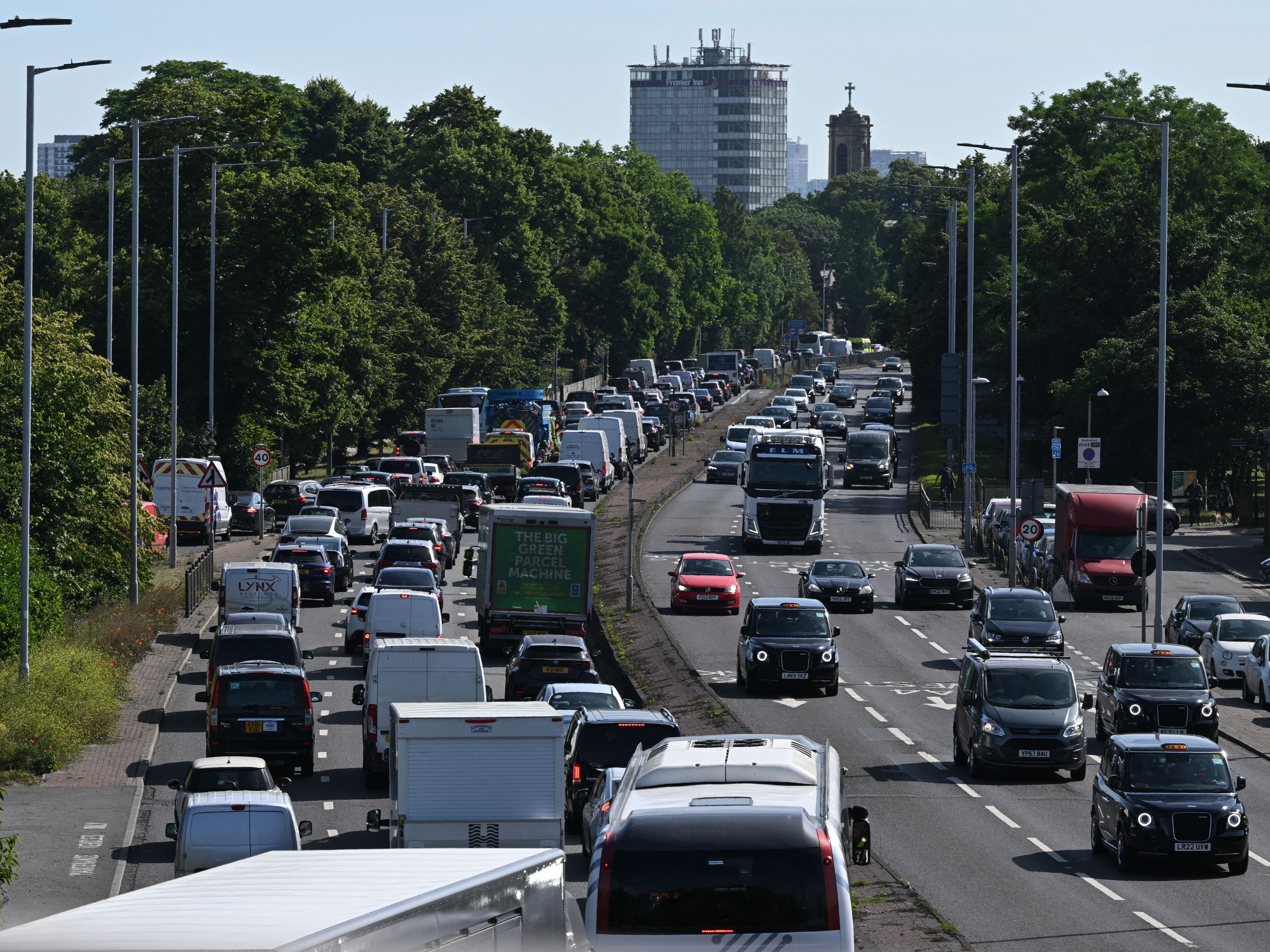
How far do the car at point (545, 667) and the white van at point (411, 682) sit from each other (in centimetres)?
301

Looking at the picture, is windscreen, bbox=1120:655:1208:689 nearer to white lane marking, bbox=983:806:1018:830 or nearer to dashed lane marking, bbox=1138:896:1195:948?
white lane marking, bbox=983:806:1018:830

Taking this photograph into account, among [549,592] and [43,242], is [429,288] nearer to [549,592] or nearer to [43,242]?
[43,242]

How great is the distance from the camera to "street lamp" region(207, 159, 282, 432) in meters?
58.7

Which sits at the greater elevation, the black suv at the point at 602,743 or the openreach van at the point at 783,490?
the openreach van at the point at 783,490

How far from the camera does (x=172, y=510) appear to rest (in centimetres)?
4938

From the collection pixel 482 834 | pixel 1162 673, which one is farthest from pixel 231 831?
pixel 1162 673

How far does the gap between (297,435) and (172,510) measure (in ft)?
82.3

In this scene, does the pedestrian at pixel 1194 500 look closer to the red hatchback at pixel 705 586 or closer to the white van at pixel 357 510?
the red hatchback at pixel 705 586

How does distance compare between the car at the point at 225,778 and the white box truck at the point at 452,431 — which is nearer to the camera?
the car at the point at 225,778

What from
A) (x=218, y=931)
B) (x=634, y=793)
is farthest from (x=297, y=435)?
(x=218, y=931)

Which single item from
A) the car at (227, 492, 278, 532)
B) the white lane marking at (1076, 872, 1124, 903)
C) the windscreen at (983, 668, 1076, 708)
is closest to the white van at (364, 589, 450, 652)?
the windscreen at (983, 668, 1076, 708)

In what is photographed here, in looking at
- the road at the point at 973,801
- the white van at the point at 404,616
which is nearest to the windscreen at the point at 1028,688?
the road at the point at 973,801

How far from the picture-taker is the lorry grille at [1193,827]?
21484 millimetres

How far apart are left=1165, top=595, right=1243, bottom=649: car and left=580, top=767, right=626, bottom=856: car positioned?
20.9 m
